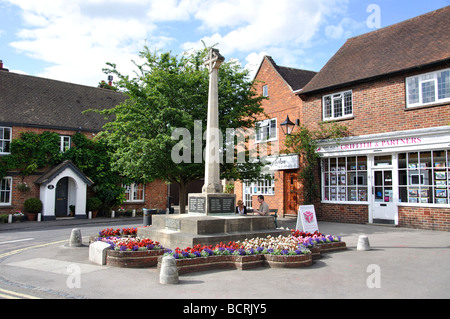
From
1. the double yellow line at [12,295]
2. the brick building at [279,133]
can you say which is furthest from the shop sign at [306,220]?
the double yellow line at [12,295]

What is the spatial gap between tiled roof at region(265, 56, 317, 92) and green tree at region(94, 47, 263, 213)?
5872 mm

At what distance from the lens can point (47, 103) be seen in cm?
2506

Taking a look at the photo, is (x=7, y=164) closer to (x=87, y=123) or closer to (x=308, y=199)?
(x=87, y=123)

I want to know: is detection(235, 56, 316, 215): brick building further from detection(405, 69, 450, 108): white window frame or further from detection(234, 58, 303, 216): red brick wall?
detection(405, 69, 450, 108): white window frame

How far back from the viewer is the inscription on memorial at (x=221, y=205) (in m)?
10.7

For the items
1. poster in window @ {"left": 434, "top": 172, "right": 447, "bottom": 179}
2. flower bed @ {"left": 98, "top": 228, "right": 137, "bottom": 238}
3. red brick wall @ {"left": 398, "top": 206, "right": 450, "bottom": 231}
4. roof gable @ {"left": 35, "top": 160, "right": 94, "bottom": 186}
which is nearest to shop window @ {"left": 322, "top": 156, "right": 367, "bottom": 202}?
red brick wall @ {"left": 398, "top": 206, "right": 450, "bottom": 231}

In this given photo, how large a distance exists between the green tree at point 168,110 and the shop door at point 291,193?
15.6ft

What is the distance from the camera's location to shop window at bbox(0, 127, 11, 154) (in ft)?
72.0

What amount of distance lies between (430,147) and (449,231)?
Result: 10.7 feet

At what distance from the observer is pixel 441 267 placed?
7973 millimetres

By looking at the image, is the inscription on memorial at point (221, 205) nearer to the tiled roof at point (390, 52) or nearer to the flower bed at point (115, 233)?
the flower bed at point (115, 233)

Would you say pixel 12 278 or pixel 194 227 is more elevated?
pixel 194 227

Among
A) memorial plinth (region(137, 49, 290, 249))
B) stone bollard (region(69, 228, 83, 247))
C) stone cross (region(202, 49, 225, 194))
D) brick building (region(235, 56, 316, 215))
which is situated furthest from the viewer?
brick building (region(235, 56, 316, 215))
